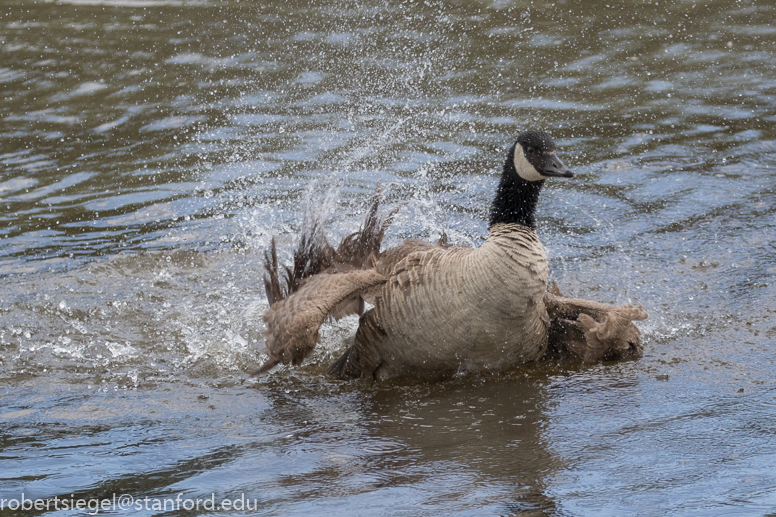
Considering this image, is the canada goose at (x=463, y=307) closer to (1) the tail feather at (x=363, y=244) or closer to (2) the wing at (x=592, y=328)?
(2) the wing at (x=592, y=328)

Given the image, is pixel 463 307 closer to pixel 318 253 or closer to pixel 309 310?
pixel 309 310

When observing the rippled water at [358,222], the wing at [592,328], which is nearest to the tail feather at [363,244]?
the rippled water at [358,222]

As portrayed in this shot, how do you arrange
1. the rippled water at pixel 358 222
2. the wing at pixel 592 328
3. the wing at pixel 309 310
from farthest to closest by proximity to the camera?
1. the wing at pixel 592 328
2. the wing at pixel 309 310
3. the rippled water at pixel 358 222

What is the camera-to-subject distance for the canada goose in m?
6.02

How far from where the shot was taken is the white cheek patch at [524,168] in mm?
6246

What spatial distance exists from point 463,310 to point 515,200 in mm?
931

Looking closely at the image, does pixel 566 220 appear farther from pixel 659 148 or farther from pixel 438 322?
pixel 438 322

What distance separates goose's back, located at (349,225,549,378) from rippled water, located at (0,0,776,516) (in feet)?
0.92

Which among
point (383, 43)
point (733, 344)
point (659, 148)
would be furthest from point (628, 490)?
point (383, 43)

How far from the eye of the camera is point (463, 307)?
19.9 ft

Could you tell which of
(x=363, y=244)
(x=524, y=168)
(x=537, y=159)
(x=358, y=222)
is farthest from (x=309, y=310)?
(x=358, y=222)

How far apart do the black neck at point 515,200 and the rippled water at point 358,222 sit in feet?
4.19

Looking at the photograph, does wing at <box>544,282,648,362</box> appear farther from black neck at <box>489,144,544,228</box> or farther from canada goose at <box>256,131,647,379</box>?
black neck at <box>489,144,544,228</box>

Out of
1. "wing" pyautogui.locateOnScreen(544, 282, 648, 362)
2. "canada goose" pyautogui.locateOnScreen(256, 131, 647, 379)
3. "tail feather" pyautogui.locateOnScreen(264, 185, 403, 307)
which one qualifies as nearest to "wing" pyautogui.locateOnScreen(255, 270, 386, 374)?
"canada goose" pyautogui.locateOnScreen(256, 131, 647, 379)
